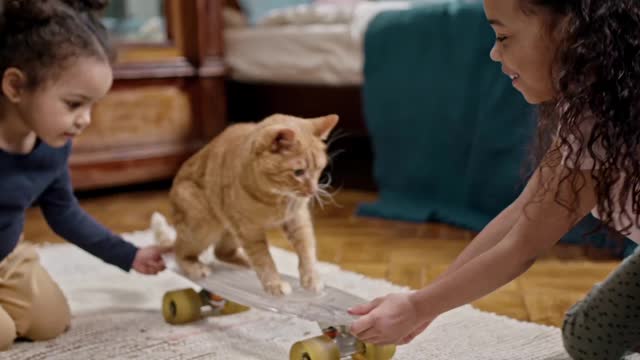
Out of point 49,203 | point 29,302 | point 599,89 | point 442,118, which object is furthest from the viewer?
point 442,118

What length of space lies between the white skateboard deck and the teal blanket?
2.48ft

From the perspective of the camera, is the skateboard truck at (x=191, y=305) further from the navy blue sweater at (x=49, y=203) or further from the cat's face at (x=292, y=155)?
the cat's face at (x=292, y=155)

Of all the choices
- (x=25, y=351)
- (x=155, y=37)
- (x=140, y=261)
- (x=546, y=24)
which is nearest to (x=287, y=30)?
(x=155, y=37)

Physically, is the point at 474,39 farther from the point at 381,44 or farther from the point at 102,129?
the point at 102,129

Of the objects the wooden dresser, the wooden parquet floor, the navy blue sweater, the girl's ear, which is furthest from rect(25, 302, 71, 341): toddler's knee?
the wooden dresser

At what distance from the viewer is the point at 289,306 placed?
106cm

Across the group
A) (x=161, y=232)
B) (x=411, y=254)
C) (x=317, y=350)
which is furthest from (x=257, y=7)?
(x=317, y=350)

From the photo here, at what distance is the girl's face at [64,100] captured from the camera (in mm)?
1125

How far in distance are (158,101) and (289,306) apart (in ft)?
5.28

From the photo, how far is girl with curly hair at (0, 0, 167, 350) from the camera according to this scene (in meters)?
1.12

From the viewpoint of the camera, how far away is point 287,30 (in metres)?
2.45

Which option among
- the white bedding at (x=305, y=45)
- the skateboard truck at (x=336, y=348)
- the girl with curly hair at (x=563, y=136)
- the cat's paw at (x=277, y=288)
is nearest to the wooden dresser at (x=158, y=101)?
the white bedding at (x=305, y=45)

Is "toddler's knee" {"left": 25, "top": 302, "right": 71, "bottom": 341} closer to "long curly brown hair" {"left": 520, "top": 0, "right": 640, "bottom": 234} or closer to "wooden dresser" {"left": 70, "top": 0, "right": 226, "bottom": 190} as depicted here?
"long curly brown hair" {"left": 520, "top": 0, "right": 640, "bottom": 234}

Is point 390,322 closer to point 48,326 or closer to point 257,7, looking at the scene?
point 48,326
